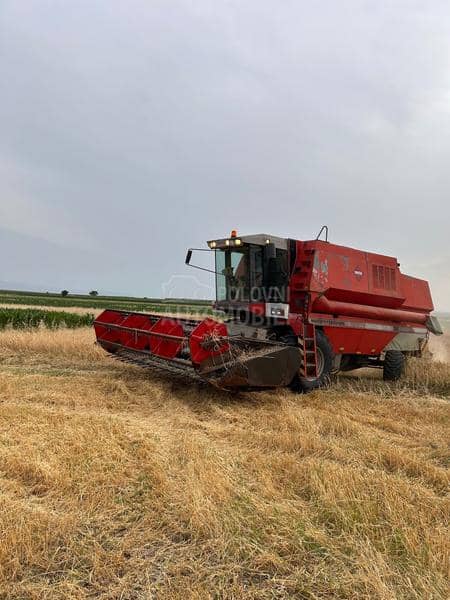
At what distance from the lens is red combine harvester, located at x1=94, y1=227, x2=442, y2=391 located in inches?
255

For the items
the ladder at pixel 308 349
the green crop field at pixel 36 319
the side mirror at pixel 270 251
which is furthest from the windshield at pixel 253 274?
the green crop field at pixel 36 319

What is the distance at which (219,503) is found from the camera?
2.88 meters

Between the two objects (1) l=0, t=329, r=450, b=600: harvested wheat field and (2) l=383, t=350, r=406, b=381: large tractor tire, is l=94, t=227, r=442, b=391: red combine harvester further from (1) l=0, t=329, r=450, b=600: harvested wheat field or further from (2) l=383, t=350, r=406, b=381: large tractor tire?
(1) l=0, t=329, r=450, b=600: harvested wheat field

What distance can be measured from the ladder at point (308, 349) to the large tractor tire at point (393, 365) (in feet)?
8.07

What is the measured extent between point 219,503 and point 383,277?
686 cm

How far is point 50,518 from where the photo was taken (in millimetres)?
2590

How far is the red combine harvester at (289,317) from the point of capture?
6465 mm

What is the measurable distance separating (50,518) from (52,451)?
1.07 metres

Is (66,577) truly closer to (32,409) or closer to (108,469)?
(108,469)

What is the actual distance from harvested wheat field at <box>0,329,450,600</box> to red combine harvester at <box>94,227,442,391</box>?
3.53ft

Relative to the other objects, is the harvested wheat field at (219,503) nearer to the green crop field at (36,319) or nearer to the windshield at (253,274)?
the windshield at (253,274)

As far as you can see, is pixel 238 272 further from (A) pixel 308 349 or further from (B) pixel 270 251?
(A) pixel 308 349

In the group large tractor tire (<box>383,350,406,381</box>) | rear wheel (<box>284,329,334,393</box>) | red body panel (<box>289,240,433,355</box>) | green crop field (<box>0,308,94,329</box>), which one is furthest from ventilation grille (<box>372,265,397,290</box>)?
green crop field (<box>0,308,94,329</box>)

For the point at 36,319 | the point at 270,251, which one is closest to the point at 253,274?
the point at 270,251
